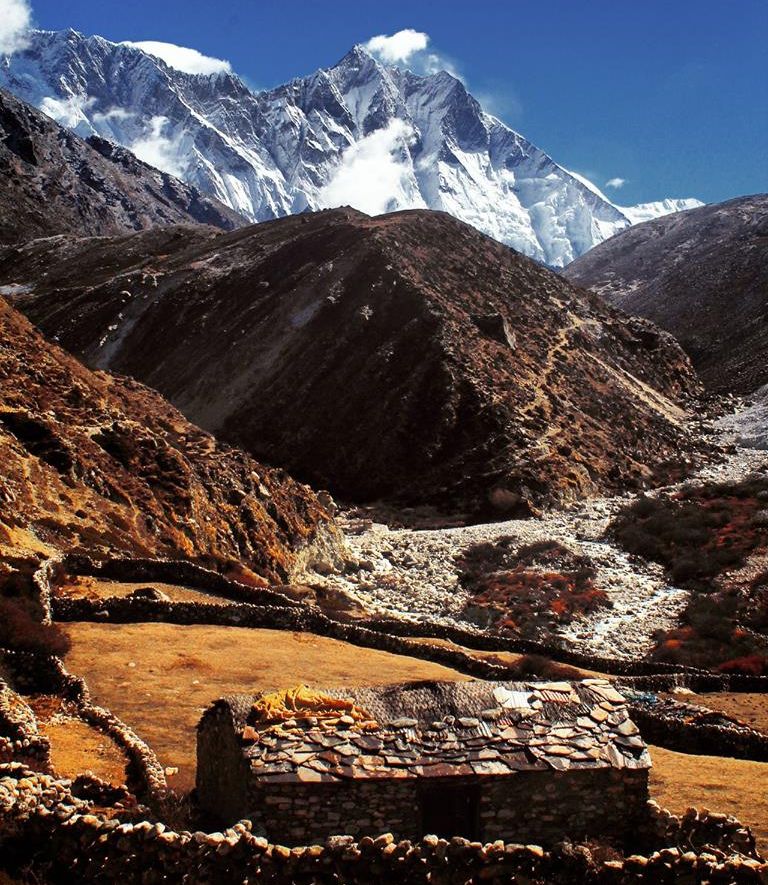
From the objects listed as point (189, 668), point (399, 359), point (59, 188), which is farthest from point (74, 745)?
point (59, 188)

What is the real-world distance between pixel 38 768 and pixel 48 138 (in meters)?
174

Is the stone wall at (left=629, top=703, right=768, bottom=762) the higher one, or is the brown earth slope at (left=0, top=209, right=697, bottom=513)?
the brown earth slope at (left=0, top=209, right=697, bottom=513)

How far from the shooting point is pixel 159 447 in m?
29.2

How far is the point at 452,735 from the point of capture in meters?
7.87

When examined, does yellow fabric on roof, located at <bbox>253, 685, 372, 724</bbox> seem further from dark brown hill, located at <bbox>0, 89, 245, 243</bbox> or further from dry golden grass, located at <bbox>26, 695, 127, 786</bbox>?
dark brown hill, located at <bbox>0, 89, 245, 243</bbox>

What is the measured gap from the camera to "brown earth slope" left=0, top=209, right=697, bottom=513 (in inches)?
2068

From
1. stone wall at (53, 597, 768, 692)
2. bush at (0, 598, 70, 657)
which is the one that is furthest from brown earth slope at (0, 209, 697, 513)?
bush at (0, 598, 70, 657)

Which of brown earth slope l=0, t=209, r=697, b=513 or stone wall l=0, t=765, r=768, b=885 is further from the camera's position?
brown earth slope l=0, t=209, r=697, b=513

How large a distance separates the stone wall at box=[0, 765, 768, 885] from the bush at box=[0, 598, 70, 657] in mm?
5872

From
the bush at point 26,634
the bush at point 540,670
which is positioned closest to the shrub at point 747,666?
the bush at point 540,670

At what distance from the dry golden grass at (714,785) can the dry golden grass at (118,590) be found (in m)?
10.6

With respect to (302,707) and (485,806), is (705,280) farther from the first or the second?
(485,806)

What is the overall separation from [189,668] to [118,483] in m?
13.1

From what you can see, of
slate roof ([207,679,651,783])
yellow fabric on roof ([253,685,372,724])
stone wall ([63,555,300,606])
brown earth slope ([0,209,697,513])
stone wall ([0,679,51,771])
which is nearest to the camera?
slate roof ([207,679,651,783])
